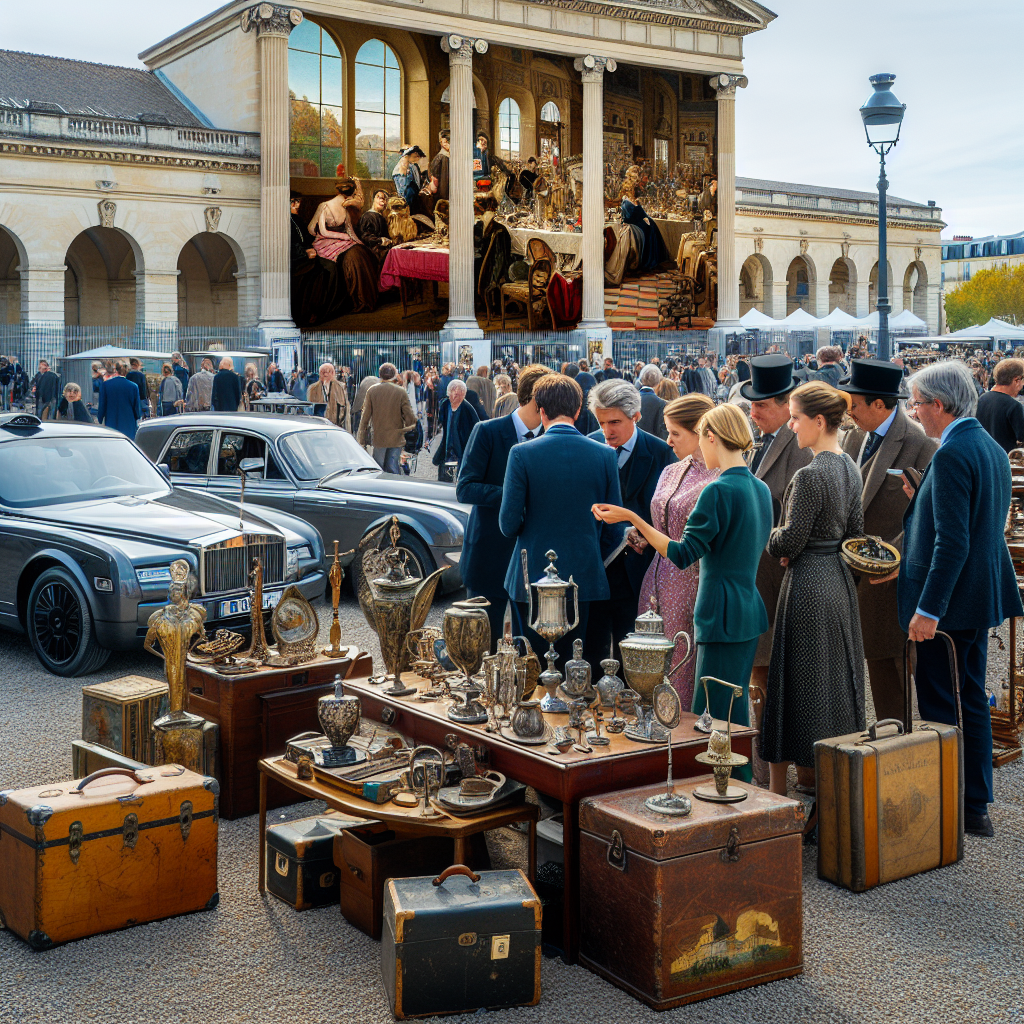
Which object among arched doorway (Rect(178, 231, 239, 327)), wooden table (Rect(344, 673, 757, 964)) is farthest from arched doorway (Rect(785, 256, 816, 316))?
wooden table (Rect(344, 673, 757, 964))

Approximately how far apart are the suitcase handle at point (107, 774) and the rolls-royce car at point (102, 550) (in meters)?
3.61

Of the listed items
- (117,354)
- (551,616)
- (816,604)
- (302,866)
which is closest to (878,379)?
(816,604)

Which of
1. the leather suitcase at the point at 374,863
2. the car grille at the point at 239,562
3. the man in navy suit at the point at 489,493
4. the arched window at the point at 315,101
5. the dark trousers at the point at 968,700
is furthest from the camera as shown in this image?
the arched window at the point at 315,101

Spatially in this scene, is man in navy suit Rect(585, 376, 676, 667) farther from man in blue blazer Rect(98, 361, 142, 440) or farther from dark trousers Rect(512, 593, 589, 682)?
man in blue blazer Rect(98, 361, 142, 440)

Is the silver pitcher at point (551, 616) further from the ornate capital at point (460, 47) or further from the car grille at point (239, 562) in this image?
the ornate capital at point (460, 47)

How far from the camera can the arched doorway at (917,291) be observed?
61.5 meters

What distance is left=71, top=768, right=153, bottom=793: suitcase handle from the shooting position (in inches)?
186

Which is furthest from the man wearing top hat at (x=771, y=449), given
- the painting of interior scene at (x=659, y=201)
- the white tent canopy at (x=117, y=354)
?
the painting of interior scene at (x=659, y=201)

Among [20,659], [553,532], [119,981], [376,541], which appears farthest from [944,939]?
[20,659]

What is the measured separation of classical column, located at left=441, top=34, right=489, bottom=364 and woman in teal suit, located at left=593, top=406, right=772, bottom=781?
98.5 feet

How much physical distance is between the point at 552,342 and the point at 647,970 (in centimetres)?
3418

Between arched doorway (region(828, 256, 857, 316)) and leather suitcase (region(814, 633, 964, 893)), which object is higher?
arched doorway (region(828, 256, 857, 316))

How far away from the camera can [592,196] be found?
38281 mm

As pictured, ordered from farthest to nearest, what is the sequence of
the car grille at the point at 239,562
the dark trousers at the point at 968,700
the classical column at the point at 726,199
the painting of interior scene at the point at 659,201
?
the classical column at the point at 726,199 < the painting of interior scene at the point at 659,201 < the car grille at the point at 239,562 < the dark trousers at the point at 968,700
